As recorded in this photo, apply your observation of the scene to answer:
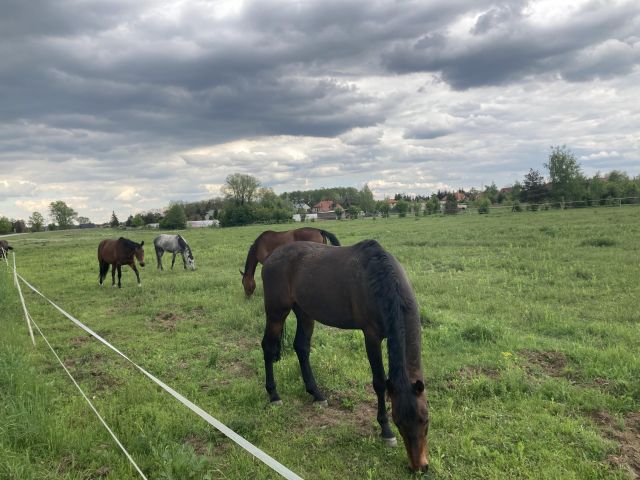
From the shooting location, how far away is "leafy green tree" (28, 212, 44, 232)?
92.5 m

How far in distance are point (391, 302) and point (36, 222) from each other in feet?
377

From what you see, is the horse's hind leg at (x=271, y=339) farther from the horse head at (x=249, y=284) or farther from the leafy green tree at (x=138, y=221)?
the leafy green tree at (x=138, y=221)

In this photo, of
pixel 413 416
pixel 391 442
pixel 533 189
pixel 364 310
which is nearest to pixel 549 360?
pixel 391 442

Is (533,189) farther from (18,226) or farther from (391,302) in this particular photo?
(18,226)

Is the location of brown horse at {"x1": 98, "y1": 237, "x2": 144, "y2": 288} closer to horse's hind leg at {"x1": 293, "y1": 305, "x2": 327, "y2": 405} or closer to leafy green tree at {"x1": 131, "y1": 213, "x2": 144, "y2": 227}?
horse's hind leg at {"x1": 293, "y1": 305, "x2": 327, "y2": 405}

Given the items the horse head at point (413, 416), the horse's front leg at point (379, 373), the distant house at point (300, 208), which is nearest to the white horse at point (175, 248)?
the horse's front leg at point (379, 373)

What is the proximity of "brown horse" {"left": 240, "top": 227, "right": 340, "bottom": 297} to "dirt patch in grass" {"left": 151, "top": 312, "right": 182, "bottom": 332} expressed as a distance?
1.91 metres

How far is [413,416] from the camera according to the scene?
9.91ft

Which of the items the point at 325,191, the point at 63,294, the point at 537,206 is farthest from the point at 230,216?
the point at 325,191

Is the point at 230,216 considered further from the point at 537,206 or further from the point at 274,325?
the point at 274,325

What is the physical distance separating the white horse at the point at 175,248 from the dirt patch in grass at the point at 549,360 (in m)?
14.2

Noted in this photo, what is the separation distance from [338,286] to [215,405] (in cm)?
211

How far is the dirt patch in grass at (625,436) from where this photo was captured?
134 inches

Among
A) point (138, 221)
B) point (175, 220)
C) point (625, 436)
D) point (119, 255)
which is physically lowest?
point (625, 436)
